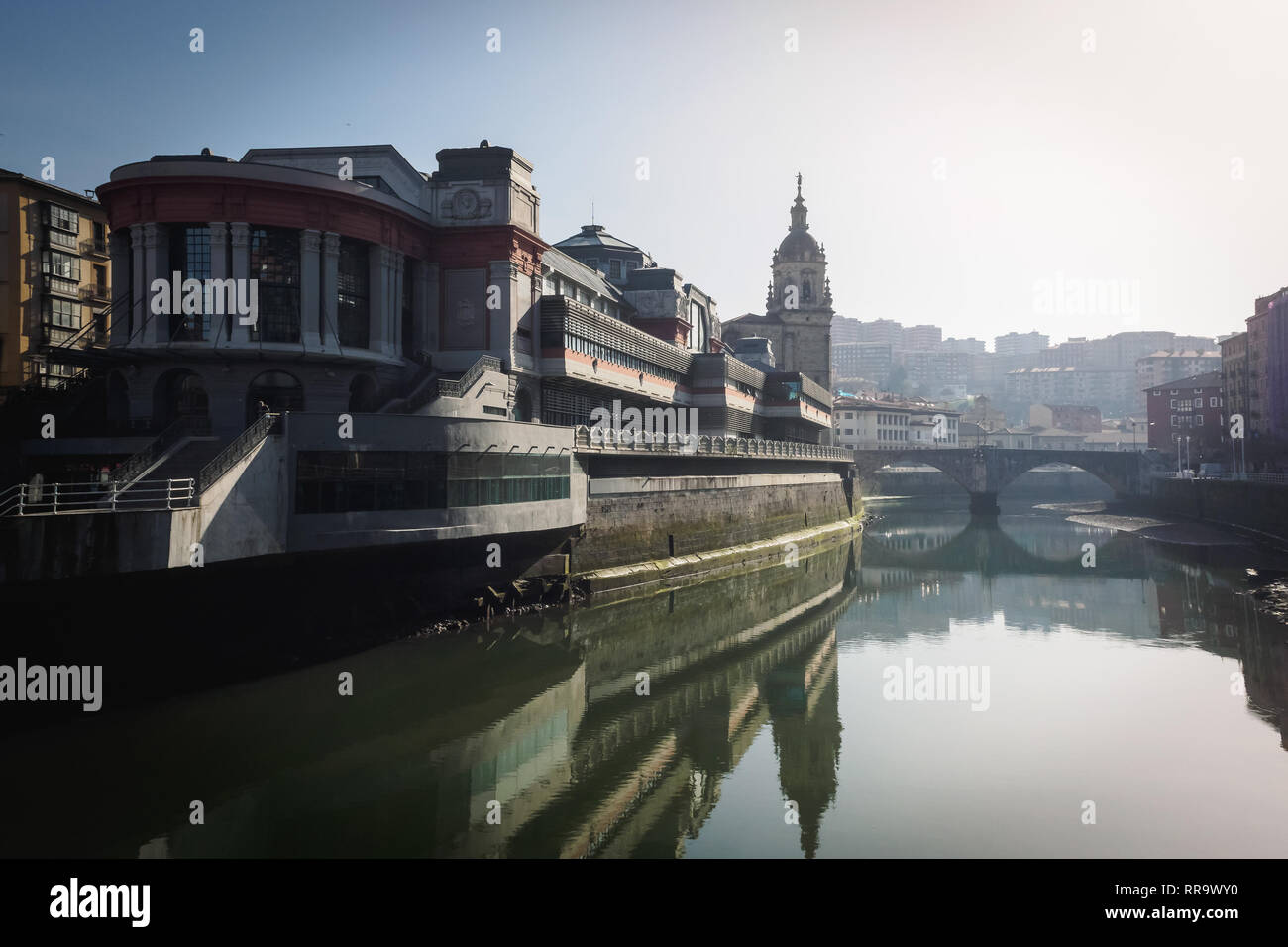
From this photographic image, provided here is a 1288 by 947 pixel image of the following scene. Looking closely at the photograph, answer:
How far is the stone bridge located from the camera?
115 metres

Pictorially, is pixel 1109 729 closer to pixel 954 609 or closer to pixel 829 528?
pixel 954 609

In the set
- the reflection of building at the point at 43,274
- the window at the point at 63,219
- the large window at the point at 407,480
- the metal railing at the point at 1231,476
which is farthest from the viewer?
the metal railing at the point at 1231,476

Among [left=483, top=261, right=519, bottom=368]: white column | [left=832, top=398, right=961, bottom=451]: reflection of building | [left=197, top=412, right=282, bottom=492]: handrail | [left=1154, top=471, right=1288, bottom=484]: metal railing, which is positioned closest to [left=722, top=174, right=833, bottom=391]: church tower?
[left=832, top=398, right=961, bottom=451]: reflection of building

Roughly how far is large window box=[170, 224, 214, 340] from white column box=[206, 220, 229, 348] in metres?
0.64

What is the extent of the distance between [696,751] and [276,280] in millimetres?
25772

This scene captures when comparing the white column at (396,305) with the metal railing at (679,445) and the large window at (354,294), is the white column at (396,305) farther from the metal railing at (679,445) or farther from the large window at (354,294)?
the metal railing at (679,445)

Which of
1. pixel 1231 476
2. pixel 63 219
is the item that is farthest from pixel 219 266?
pixel 1231 476

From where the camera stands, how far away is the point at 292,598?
28.5m

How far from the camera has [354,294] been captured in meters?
38.3

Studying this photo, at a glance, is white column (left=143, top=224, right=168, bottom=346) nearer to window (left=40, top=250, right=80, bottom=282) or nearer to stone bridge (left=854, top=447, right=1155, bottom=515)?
window (left=40, top=250, right=80, bottom=282)

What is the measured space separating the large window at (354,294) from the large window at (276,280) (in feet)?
6.65

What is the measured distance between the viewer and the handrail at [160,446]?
27.3m

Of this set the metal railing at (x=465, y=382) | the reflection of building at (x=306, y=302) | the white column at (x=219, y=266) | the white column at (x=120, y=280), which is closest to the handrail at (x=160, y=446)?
the reflection of building at (x=306, y=302)

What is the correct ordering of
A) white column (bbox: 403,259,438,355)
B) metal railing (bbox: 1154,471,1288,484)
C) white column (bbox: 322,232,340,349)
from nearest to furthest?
white column (bbox: 322,232,340,349), white column (bbox: 403,259,438,355), metal railing (bbox: 1154,471,1288,484)
